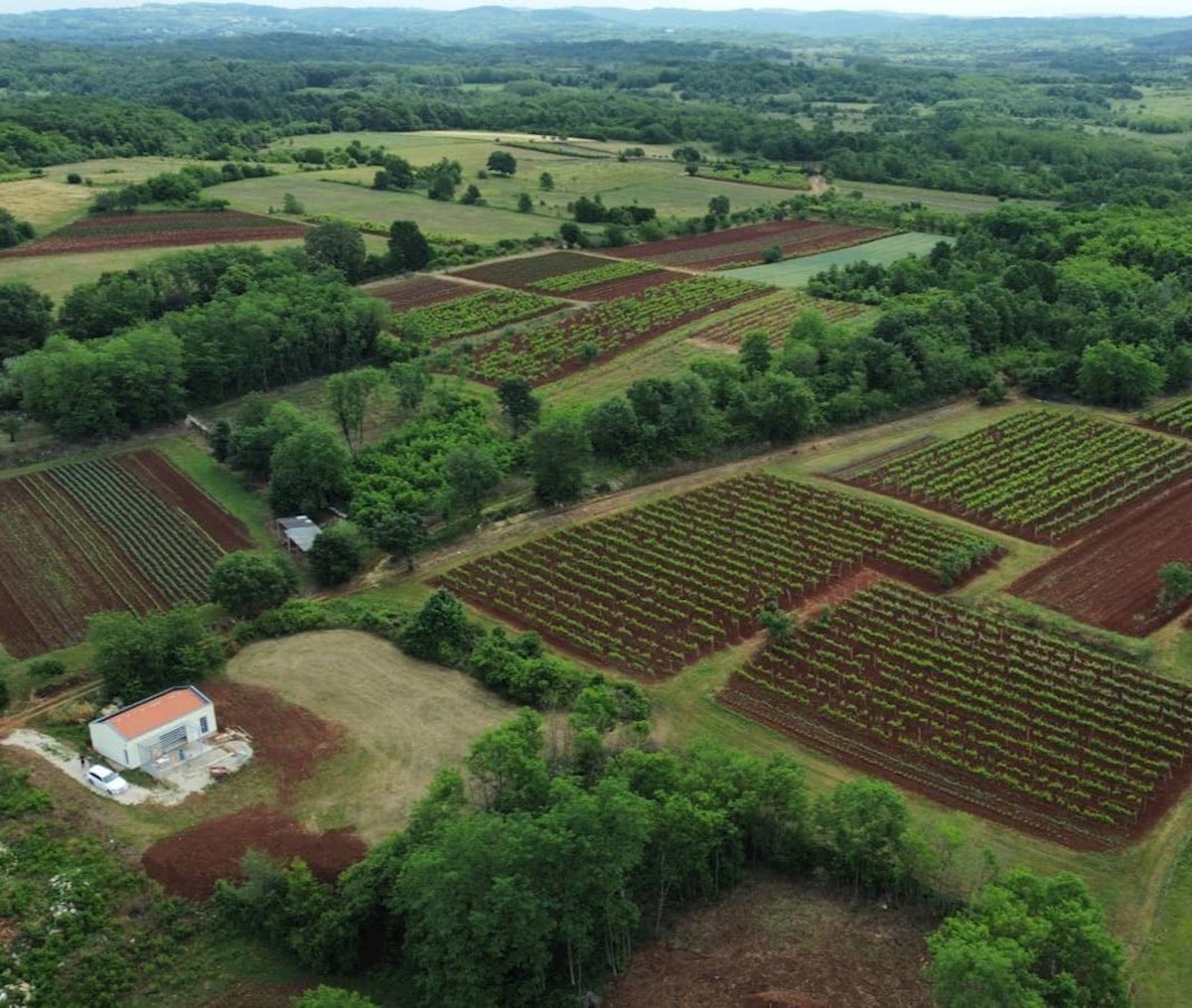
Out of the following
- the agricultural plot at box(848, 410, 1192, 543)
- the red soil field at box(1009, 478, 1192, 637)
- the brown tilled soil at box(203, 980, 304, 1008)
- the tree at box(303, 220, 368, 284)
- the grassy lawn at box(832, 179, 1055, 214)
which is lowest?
the brown tilled soil at box(203, 980, 304, 1008)

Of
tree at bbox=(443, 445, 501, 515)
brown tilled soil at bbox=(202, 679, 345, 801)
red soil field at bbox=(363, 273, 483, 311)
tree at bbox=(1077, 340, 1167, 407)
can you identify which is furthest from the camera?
red soil field at bbox=(363, 273, 483, 311)

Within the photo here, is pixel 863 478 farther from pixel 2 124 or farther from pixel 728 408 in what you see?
pixel 2 124

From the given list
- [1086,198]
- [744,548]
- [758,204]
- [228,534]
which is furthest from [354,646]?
[1086,198]

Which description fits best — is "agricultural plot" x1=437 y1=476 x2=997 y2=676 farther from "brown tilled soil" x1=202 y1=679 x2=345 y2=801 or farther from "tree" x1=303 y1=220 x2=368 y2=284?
"tree" x1=303 y1=220 x2=368 y2=284

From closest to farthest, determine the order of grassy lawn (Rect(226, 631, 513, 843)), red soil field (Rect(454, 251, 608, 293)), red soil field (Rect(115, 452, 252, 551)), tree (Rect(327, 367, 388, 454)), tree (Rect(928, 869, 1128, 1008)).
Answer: tree (Rect(928, 869, 1128, 1008)) < grassy lawn (Rect(226, 631, 513, 843)) < red soil field (Rect(115, 452, 252, 551)) < tree (Rect(327, 367, 388, 454)) < red soil field (Rect(454, 251, 608, 293))

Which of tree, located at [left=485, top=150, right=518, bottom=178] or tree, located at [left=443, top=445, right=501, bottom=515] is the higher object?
tree, located at [left=485, top=150, right=518, bottom=178]

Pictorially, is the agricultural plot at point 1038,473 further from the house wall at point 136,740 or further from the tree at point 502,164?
the tree at point 502,164

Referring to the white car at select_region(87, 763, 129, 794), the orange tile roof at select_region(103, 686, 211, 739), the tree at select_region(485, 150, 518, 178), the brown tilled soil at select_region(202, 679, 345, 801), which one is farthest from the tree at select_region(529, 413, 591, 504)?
the tree at select_region(485, 150, 518, 178)
